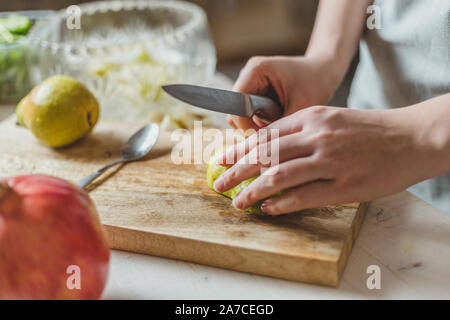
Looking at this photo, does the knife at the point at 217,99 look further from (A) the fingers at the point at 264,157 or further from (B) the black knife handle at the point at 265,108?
(A) the fingers at the point at 264,157

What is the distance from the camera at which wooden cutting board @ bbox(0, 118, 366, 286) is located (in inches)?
25.1

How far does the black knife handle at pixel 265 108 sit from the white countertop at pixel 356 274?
281 millimetres

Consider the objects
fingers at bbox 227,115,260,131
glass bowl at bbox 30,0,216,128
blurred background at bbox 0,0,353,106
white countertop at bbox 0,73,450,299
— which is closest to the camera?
white countertop at bbox 0,73,450,299

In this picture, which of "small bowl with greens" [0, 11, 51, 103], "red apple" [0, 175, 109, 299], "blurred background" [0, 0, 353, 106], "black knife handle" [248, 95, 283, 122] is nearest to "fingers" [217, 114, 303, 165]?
"black knife handle" [248, 95, 283, 122]

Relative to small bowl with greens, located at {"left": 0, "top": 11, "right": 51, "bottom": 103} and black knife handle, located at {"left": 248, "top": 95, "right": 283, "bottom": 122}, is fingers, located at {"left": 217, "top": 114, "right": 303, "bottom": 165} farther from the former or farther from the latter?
small bowl with greens, located at {"left": 0, "top": 11, "right": 51, "bottom": 103}

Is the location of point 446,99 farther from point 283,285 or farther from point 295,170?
point 283,285

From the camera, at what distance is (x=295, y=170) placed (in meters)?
0.63

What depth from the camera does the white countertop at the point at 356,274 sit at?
2.02 feet

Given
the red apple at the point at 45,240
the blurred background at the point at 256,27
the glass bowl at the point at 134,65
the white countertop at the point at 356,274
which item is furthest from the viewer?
the blurred background at the point at 256,27

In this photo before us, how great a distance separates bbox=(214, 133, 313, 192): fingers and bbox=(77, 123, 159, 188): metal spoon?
289mm

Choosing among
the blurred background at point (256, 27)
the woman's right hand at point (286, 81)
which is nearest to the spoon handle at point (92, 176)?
the woman's right hand at point (286, 81)

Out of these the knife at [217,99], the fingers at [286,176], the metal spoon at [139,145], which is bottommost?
the metal spoon at [139,145]
